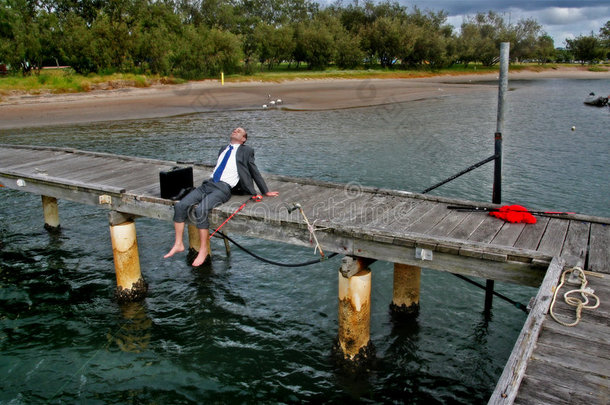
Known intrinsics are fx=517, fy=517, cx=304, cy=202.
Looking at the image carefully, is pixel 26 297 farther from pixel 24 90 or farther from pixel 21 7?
pixel 21 7

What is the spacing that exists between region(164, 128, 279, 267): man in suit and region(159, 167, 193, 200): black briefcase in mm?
414

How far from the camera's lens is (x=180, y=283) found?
11352mm

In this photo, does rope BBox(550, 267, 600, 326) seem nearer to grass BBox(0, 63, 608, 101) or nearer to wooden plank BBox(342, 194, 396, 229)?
wooden plank BBox(342, 194, 396, 229)

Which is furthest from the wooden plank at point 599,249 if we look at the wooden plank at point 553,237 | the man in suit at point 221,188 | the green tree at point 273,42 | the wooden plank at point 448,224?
the green tree at point 273,42

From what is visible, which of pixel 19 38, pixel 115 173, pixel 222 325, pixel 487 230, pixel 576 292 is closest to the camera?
pixel 576 292

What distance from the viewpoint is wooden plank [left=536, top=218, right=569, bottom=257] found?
6.81m

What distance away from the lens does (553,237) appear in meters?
7.26

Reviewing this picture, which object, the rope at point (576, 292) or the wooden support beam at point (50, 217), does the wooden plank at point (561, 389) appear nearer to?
the rope at point (576, 292)

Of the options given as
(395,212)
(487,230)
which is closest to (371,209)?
(395,212)

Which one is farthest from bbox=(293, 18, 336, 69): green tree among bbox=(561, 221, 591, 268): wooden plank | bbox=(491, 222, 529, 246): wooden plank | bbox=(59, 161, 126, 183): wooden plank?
bbox=(561, 221, 591, 268): wooden plank

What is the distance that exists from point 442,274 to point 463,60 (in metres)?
93.1

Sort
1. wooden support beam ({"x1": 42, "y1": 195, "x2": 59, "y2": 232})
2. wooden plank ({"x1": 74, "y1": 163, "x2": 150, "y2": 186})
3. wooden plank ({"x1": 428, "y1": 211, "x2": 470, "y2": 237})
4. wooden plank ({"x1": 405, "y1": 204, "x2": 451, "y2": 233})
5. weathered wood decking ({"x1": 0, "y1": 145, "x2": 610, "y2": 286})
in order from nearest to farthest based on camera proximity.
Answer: weathered wood decking ({"x1": 0, "y1": 145, "x2": 610, "y2": 286})
wooden plank ({"x1": 428, "y1": 211, "x2": 470, "y2": 237})
wooden plank ({"x1": 405, "y1": 204, "x2": 451, "y2": 233})
wooden plank ({"x1": 74, "y1": 163, "x2": 150, "y2": 186})
wooden support beam ({"x1": 42, "y1": 195, "x2": 59, "y2": 232})

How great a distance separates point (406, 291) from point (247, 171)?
3693 millimetres

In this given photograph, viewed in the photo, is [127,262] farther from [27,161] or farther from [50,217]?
[50,217]
